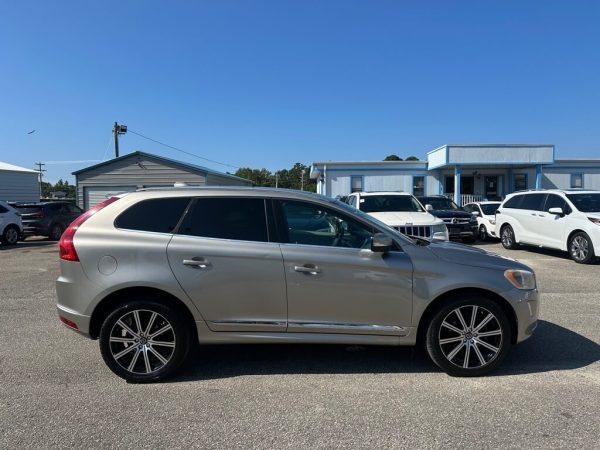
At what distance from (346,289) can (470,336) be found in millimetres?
1200

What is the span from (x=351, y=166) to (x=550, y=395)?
79.8 ft

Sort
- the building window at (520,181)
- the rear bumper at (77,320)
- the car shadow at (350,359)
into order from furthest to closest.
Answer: the building window at (520,181)
the car shadow at (350,359)
the rear bumper at (77,320)

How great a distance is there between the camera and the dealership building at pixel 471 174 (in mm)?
26203

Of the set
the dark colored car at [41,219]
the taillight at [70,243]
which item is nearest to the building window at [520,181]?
the dark colored car at [41,219]

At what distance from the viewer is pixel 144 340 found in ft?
13.2

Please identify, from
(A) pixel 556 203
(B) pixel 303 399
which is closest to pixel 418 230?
(A) pixel 556 203

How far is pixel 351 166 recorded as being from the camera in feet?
90.3

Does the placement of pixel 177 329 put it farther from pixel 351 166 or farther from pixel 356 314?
pixel 351 166

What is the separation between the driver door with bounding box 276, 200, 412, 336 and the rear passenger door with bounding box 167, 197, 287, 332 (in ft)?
0.41

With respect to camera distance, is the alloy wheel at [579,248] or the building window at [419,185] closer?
the alloy wheel at [579,248]

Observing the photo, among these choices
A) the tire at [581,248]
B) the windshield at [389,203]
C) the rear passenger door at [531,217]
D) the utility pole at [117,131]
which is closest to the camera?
the tire at [581,248]

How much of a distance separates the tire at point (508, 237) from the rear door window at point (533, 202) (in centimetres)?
82

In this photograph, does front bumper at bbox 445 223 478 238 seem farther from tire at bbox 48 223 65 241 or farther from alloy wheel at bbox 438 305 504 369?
tire at bbox 48 223 65 241

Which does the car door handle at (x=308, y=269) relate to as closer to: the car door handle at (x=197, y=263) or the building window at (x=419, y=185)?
the car door handle at (x=197, y=263)
